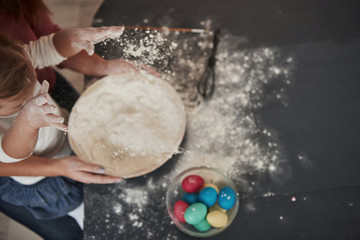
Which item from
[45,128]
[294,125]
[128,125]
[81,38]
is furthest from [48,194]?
[294,125]

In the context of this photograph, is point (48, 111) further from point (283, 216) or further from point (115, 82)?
point (283, 216)

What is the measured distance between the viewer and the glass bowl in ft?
2.25

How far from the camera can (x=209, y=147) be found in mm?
771

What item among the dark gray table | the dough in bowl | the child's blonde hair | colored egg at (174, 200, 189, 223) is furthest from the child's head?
colored egg at (174, 200, 189, 223)

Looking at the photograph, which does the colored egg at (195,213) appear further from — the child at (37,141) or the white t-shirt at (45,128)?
the white t-shirt at (45,128)

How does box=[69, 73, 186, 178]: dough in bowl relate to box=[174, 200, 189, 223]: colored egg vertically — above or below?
above

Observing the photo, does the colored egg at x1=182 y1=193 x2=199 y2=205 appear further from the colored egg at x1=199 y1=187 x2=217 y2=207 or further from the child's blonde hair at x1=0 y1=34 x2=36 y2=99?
the child's blonde hair at x1=0 y1=34 x2=36 y2=99

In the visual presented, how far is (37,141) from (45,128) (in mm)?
35

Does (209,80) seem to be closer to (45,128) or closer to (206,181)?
(206,181)

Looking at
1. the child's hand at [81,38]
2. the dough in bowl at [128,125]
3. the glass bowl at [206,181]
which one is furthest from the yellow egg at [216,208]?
the child's hand at [81,38]

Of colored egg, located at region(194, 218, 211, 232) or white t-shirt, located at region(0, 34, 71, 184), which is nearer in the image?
white t-shirt, located at region(0, 34, 71, 184)

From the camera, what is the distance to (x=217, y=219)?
2.22ft

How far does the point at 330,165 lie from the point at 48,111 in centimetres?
71

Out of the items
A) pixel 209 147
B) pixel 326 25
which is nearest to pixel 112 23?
pixel 209 147
